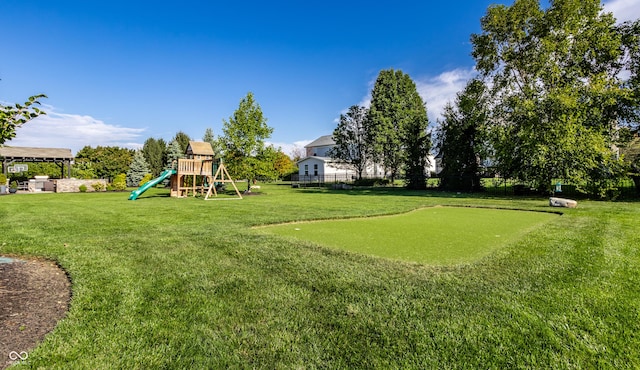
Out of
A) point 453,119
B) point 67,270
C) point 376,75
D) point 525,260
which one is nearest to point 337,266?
point 525,260

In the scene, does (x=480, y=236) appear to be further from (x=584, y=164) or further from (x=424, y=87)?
(x=424, y=87)

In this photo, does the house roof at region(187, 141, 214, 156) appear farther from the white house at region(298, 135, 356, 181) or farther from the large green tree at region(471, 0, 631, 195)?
the white house at region(298, 135, 356, 181)

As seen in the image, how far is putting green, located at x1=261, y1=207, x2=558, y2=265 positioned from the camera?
182 inches

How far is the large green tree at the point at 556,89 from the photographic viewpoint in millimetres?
12547

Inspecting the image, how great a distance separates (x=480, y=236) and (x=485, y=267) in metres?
2.17

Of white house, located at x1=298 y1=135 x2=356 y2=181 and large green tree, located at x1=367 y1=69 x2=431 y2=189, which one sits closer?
large green tree, located at x1=367 y1=69 x2=431 y2=189

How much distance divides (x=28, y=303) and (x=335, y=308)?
2.77 metres

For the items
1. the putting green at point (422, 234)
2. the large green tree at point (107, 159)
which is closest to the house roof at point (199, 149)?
the putting green at point (422, 234)

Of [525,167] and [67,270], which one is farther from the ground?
[525,167]

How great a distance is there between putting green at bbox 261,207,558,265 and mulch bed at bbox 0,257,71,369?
11.1 ft

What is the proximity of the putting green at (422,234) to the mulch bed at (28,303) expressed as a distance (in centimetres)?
338

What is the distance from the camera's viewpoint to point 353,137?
31.2 metres

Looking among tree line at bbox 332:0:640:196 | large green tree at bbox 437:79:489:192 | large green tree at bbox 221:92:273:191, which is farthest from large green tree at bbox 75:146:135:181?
tree line at bbox 332:0:640:196

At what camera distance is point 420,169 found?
2238 cm
